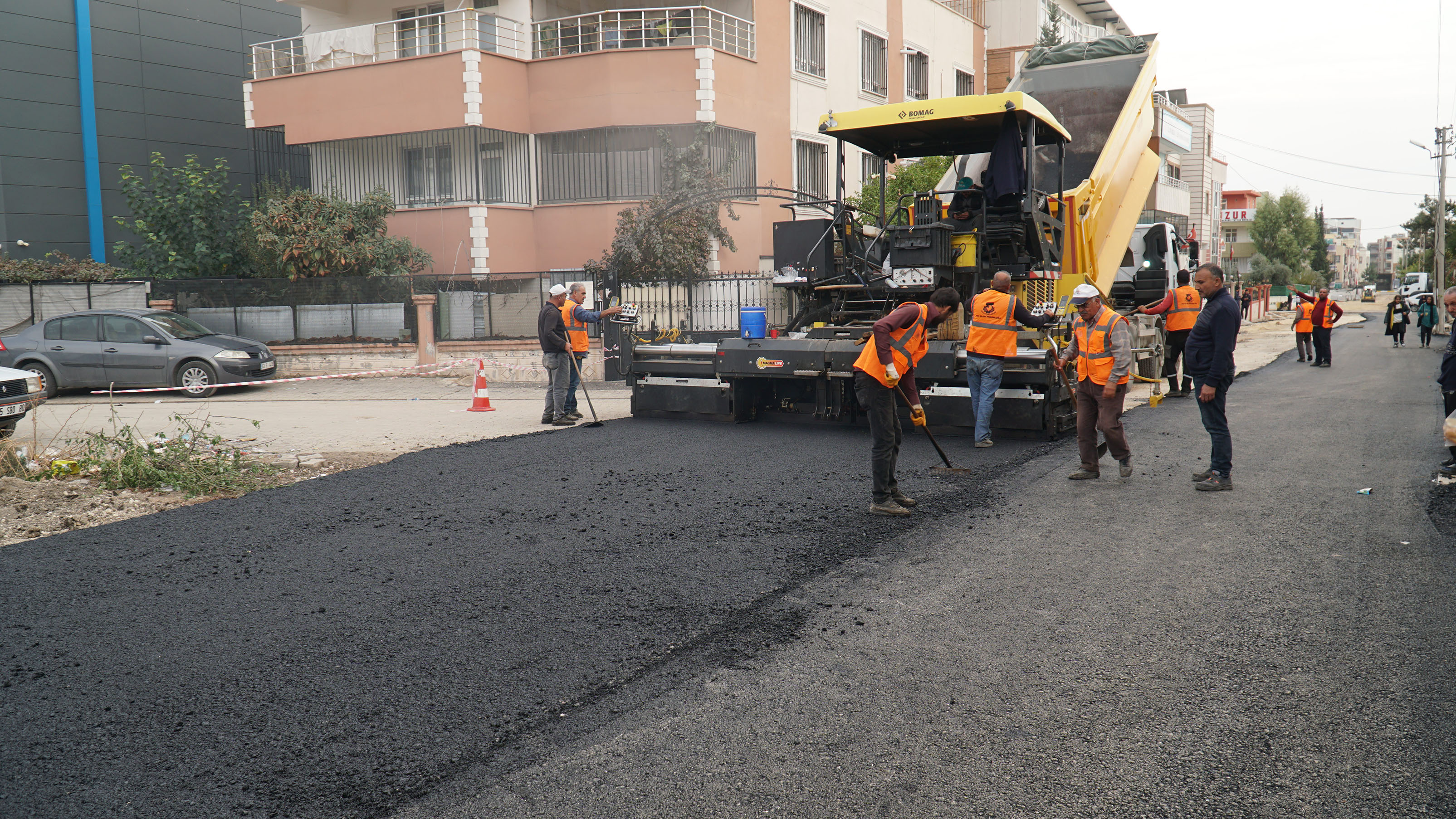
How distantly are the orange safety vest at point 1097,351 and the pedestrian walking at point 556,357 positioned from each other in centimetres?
601

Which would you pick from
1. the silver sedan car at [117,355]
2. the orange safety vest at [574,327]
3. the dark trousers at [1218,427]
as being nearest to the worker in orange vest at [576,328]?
the orange safety vest at [574,327]

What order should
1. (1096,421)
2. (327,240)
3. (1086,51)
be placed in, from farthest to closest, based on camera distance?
(327,240) < (1086,51) < (1096,421)

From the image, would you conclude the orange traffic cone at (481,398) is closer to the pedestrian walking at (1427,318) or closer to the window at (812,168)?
the window at (812,168)

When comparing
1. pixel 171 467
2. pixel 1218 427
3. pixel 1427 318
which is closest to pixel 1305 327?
pixel 1427 318

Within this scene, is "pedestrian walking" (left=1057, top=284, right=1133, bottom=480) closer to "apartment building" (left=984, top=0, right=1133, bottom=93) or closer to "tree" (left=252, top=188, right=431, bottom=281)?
"tree" (left=252, top=188, right=431, bottom=281)

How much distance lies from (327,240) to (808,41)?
11.6 metres

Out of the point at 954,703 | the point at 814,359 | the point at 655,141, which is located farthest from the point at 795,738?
the point at 655,141

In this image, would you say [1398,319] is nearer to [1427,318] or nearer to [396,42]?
[1427,318]

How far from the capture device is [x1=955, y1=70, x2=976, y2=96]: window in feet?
97.9

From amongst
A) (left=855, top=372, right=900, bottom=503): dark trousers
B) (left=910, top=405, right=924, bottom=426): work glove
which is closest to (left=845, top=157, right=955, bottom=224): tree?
(left=910, top=405, right=924, bottom=426): work glove

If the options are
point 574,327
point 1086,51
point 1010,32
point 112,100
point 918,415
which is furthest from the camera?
point 1010,32

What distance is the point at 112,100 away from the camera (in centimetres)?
2586

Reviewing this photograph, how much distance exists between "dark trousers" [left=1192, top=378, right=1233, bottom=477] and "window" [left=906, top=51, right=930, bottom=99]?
20840 millimetres

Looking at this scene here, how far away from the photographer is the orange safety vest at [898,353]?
693 cm
